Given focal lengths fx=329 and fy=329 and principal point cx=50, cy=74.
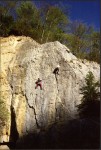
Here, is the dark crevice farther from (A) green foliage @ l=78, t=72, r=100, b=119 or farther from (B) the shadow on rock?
(A) green foliage @ l=78, t=72, r=100, b=119

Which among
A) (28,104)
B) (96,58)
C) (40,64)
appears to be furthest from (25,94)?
(96,58)

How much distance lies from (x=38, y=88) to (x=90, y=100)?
473 cm

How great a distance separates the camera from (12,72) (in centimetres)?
2819

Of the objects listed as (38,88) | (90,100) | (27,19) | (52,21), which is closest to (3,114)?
(38,88)

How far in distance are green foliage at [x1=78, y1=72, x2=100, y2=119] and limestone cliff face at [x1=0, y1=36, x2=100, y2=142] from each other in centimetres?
76

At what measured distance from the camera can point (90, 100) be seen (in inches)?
942

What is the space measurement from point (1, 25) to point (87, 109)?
13.6 m

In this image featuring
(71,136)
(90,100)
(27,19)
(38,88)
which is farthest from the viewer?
(27,19)

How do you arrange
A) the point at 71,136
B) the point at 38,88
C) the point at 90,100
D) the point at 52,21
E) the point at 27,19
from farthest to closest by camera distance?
the point at 52,21, the point at 27,19, the point at 38,88, the point at 90,100, the point at 71,136

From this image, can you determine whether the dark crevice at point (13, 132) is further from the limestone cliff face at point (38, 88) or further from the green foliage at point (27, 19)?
the green foliage at point (27, 19)

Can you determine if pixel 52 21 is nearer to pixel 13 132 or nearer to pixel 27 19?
pixel 27 19

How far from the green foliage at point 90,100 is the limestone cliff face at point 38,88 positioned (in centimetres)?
76

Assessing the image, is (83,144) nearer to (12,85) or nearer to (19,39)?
(12,85)

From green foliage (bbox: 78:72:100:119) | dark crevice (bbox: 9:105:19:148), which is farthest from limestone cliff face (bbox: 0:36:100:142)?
green foliage (bbox: 78:72:100:119)
